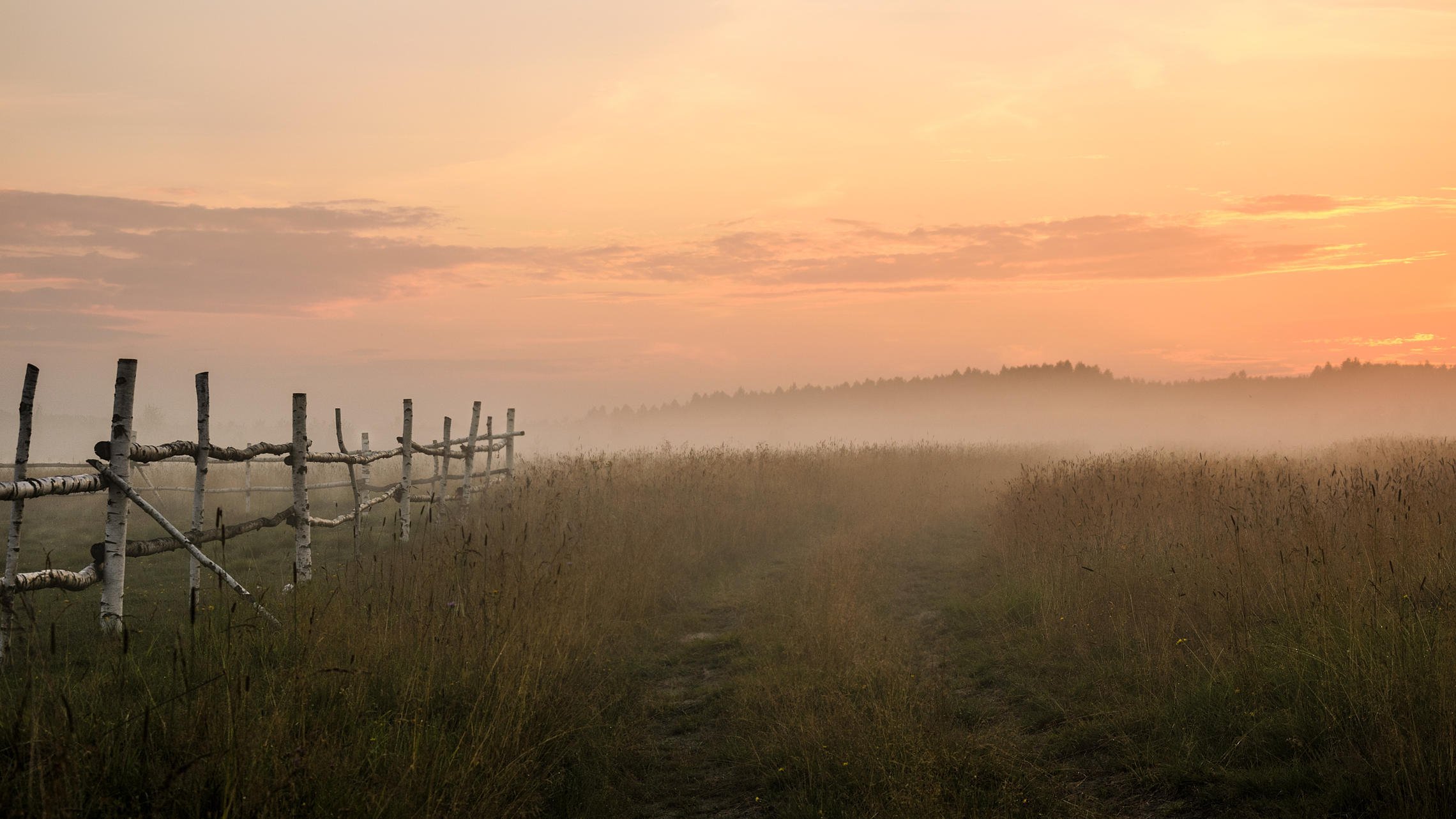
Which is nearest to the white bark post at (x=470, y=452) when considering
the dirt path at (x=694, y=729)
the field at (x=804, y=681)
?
the field at (x=804, y=681)

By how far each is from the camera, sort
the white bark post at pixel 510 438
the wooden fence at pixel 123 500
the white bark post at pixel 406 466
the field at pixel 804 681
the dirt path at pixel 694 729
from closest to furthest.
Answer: the field at pixel 804 681, the dirt path at pixel 694 729, the wooden fence at pixel 123 500, the white bark post at pixel 406 466, the white bark post at pixel 510 438

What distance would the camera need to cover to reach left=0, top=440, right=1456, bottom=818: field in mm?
3578

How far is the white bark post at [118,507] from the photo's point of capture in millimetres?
6207

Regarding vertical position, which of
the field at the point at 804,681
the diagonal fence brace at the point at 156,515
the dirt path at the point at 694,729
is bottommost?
the dirt path at the point at 694,729

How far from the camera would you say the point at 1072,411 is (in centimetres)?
7069

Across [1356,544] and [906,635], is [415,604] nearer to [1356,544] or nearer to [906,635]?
[906,635]

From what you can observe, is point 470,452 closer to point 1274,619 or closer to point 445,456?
point 445,456

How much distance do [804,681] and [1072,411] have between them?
7086cm

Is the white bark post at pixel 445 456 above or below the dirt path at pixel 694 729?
above

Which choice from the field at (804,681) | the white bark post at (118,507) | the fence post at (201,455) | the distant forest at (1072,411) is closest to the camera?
the field at (804,681)

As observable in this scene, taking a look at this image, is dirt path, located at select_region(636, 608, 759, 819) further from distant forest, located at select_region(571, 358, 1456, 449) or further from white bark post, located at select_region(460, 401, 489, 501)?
distant forest, located at select_region(571, 358, 1456, 449)

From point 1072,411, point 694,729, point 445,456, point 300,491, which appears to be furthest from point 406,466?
point 1072,411

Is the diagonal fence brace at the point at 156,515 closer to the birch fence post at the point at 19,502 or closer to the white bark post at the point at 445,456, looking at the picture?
the birch fence post at the point at 19,502

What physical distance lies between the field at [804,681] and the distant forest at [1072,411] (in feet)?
113
